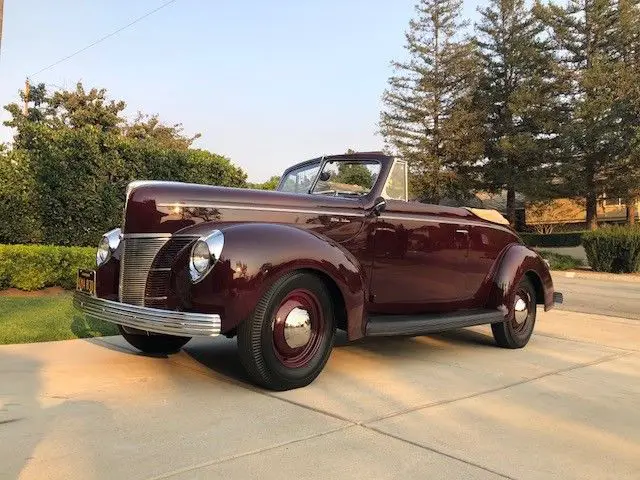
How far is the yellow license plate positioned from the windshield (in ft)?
6.95

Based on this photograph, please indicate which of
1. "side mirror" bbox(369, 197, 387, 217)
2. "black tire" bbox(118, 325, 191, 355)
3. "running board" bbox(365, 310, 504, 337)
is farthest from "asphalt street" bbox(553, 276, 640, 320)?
"black tire" bbox(118, 325, 191, 355)

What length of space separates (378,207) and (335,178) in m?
0.96

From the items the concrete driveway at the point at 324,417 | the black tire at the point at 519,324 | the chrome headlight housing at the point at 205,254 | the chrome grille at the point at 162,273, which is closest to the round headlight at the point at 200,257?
the chrome headlight housing at the point at 205,254

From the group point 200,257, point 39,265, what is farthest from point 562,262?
point 200,257

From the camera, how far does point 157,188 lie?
13.8ft

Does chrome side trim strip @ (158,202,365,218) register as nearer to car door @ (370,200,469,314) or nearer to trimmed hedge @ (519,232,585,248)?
car door @ (370,200,469,314)

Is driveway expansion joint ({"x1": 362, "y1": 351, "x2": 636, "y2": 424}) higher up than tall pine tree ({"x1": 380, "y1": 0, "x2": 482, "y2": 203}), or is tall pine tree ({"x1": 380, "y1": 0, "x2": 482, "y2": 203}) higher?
tall pine tree ({"x1": 380, "y1": 0, "x2": 482, "y2": 203})

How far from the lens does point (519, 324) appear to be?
6.03m

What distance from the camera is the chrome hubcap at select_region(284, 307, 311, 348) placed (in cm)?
397

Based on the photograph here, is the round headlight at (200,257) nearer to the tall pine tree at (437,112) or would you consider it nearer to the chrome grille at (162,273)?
the chrome grille at (162,273)

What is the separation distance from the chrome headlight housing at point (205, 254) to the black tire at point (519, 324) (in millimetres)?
3297

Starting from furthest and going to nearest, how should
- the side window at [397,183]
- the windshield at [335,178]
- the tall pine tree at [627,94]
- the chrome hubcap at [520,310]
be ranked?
1. the tall pine tree at [627,94]
2. the chrome hubcap at [520,310]
3. the windshield at [335,178]
4. the side window at [397,183]

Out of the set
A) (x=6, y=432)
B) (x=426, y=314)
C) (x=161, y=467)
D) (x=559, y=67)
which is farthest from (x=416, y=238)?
(x=559, y=67)

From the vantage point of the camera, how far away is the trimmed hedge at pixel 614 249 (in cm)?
1914
